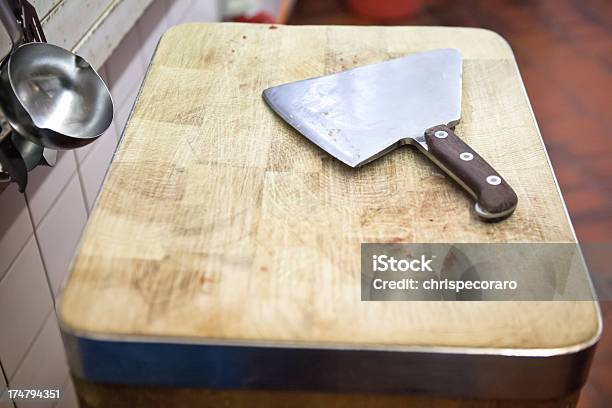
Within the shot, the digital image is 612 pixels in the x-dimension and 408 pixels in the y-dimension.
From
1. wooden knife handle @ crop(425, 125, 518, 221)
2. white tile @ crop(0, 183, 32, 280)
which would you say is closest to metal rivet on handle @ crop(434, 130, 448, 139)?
wooden knife handle @ crop(425, 125, 518, 221)

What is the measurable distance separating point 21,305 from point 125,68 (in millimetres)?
432

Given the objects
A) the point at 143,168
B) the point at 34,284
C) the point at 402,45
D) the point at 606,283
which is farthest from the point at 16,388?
the point at 606,283

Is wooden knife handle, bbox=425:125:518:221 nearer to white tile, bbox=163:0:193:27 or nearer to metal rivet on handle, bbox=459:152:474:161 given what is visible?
metal rivet on handle, bbox=459:152:474:161

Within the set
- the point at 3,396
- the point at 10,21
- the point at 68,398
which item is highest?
the point at 10,21

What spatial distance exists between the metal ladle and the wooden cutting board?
47mm

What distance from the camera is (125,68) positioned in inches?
42.7

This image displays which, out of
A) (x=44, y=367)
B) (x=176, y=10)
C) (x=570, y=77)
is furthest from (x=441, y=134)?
(x=570, y=77)

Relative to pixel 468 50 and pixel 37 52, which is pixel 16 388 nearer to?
pixel 37 52

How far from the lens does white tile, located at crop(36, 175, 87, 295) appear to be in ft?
2.85

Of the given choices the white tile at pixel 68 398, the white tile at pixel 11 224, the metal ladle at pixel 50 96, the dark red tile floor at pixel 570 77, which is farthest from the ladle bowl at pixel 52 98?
the dark red tile floor at pixel 570 77

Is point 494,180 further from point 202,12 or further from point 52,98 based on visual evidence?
point 202,12

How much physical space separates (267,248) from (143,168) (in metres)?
0.16

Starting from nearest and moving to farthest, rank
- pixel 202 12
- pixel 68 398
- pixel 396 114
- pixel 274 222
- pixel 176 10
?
pixel 274 222
pixel 396 114
pixel 68 398
pixel 176 10
pixel 202 12

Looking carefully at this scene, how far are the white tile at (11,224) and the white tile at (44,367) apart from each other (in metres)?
0.13
